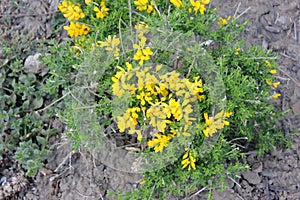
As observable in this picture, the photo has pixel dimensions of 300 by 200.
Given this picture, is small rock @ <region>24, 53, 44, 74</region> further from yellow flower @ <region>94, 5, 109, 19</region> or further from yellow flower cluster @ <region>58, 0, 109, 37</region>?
yellow flower @ <region>94, 5, 109, 19</region>

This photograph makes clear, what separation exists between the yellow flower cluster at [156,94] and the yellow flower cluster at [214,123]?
0.32 ft

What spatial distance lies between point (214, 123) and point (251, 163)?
816 mm

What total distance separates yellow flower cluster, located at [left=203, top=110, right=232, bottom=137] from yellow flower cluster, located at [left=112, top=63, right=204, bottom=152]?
10 cm

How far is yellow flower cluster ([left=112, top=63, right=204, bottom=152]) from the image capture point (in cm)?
263

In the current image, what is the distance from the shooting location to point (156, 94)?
2.70m

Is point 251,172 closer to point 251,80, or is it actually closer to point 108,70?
point 251,80

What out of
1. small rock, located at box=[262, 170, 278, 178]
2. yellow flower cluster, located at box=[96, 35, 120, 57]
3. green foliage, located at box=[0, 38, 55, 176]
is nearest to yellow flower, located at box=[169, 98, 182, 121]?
yellow flower cluster, located at box=[96, 35, 120, 57]

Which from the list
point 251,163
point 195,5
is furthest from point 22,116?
point 251,163

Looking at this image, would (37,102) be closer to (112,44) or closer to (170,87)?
(112,44)

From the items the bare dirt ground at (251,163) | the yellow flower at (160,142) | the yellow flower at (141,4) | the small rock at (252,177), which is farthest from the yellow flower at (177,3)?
the small rock at (252,177)

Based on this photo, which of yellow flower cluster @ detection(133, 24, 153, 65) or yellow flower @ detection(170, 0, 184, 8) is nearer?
yellow flower cluster @ detection(133, 24, 153, 65)

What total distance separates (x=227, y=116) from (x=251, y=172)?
0.75 m

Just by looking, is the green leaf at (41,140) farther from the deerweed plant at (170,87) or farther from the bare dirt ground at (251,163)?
the deerweed plant at (170,87)

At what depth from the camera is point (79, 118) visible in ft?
9.64
